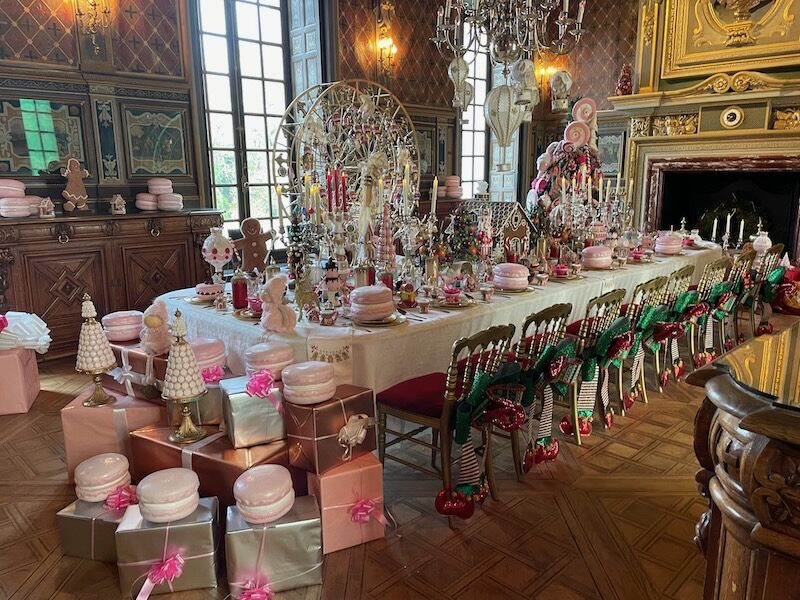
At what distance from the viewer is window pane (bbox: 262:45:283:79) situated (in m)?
6.71

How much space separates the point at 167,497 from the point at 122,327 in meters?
1.27

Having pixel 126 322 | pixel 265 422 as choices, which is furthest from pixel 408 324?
pixel 126 322

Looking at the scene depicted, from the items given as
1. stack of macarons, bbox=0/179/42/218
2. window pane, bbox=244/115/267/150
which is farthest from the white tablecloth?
window pane, bbox=244/115/267/150

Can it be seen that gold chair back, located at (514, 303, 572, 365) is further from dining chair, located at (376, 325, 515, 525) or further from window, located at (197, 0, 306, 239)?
window, located at (197, 0, 306, 239)

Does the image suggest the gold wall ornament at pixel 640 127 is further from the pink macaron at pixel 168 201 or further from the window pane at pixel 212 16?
the pink macaron at pixel 168 201

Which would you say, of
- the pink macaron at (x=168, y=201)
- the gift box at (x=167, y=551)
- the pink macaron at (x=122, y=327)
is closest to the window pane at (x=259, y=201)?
the pink macaron at (x=168, y=201)

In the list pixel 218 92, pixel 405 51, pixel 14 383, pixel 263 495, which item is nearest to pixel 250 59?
pixel 218 92

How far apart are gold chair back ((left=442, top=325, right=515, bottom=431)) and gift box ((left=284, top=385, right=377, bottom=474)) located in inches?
12.8

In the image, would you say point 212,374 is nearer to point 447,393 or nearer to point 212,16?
point 447,393

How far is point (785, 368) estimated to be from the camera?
4.44 ft

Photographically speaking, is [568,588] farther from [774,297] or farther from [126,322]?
[774,297]

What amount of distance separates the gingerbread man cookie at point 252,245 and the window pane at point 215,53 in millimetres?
3627

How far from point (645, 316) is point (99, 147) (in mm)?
4801

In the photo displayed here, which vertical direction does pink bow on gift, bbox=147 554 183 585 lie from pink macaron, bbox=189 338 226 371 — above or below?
below
